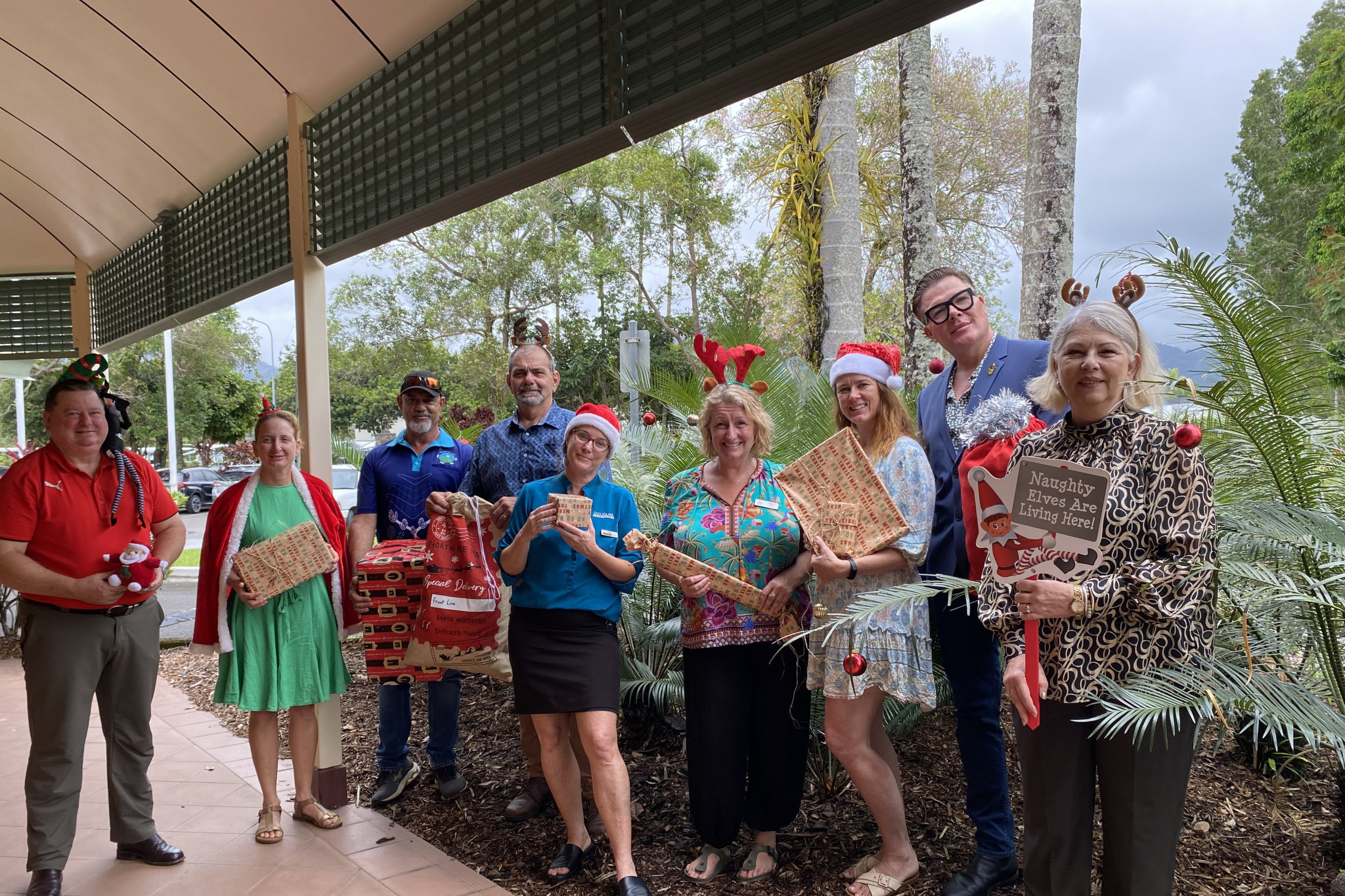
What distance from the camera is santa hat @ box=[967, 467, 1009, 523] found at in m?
2.14

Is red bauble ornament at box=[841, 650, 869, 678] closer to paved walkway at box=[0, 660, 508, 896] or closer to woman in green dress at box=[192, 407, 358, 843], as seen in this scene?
paved walkway at box=[0, 660, 508, 896]

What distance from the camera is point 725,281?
25359 mm

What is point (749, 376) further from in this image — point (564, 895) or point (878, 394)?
point (564, 895)

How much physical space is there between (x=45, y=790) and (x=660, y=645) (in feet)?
8.98

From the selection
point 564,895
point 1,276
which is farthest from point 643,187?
point 564,895

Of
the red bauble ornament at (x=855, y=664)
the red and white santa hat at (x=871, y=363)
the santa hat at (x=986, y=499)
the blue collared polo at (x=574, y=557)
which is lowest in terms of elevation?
the red bauble ornament at (x=855, y=664)

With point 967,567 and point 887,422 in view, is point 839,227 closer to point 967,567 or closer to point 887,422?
point 887,422

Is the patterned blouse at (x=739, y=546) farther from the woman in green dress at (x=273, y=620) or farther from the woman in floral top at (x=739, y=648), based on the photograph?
the woman in green dress at (x=273, y=620)

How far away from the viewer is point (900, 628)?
2992mm

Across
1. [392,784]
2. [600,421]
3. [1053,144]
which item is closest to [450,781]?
[392,784]

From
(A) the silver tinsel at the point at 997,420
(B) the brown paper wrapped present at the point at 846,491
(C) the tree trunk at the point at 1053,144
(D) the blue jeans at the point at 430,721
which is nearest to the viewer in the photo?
(A) the silver tinsel at the point at 997,420

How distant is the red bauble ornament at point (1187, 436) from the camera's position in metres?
2.00

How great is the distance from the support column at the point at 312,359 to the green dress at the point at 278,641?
0.53 ft

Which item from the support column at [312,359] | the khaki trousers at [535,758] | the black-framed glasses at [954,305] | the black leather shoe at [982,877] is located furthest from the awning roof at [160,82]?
the black leather shoe at [982,877]
